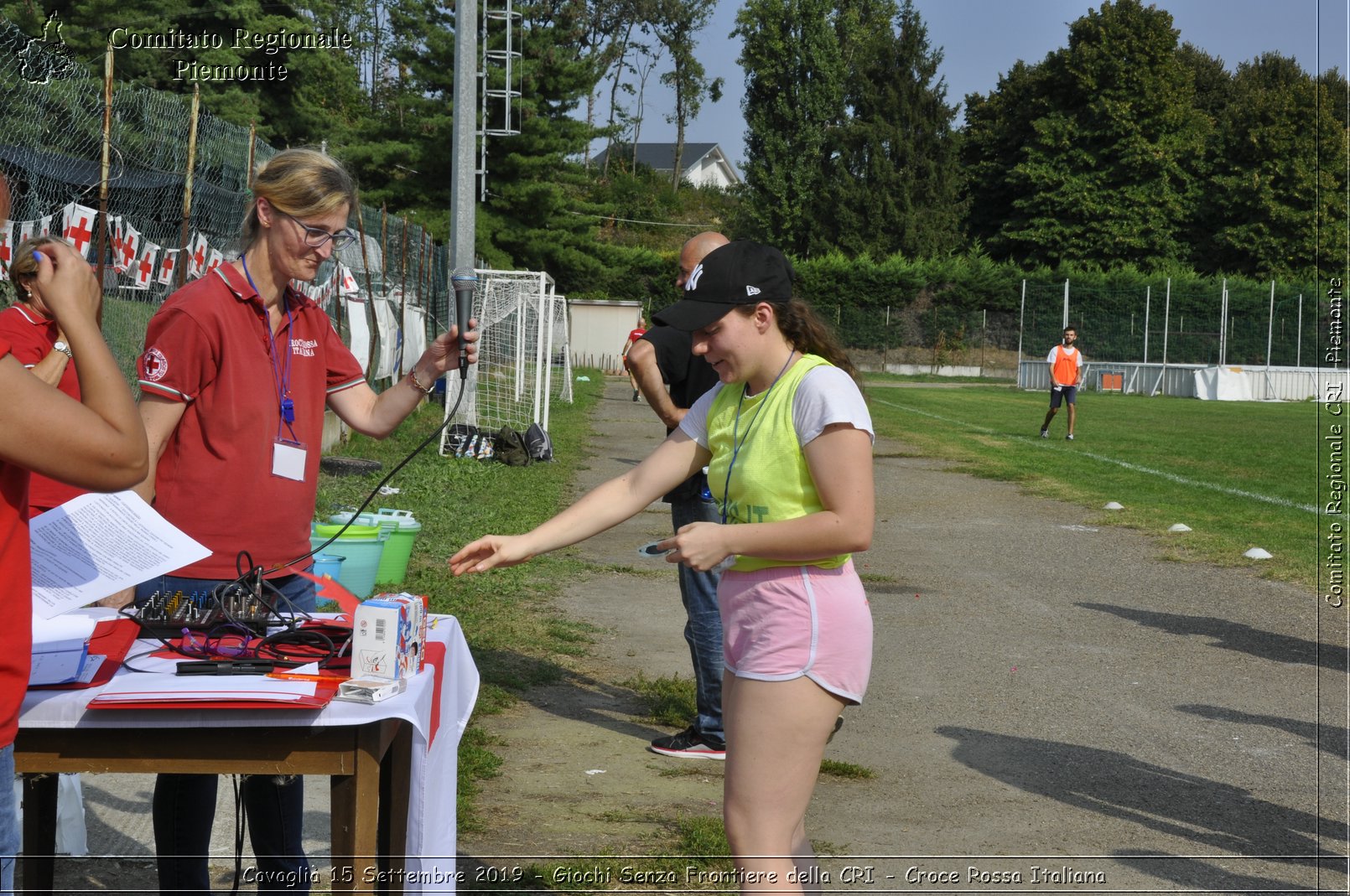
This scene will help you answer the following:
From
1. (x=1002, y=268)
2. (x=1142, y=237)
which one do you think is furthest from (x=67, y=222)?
(x=1142, y=237)

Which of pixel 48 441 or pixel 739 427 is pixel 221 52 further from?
pixel 48 441

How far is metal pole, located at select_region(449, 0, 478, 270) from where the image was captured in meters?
15.8

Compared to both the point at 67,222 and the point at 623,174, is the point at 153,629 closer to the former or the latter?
the point at 67,222

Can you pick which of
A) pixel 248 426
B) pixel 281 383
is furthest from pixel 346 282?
pixel 248 426

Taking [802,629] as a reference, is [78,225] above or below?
above

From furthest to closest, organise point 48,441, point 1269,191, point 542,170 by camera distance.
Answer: point 1269,191 < point 542,170 < point 48,441

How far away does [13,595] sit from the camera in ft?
6.90

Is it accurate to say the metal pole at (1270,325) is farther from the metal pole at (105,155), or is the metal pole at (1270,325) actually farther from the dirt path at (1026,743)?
the metal pole at (105,155)

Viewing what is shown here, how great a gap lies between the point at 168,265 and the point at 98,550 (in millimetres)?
6223

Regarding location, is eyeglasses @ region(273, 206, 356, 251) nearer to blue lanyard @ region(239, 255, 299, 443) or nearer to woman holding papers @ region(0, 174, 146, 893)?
blue lanyard @ region(239, 255, 299, 443)

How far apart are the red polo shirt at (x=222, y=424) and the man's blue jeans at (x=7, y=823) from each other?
944mm

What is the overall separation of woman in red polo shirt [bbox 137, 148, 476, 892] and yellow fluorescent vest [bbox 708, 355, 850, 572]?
1.14 m

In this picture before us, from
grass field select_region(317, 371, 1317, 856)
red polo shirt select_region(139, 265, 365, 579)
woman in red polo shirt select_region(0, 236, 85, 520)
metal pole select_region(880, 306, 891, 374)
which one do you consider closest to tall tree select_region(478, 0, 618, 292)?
metal pole select_region(880, 306, 891, 374)

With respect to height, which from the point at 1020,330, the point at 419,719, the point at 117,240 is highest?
the point at 1020,330
